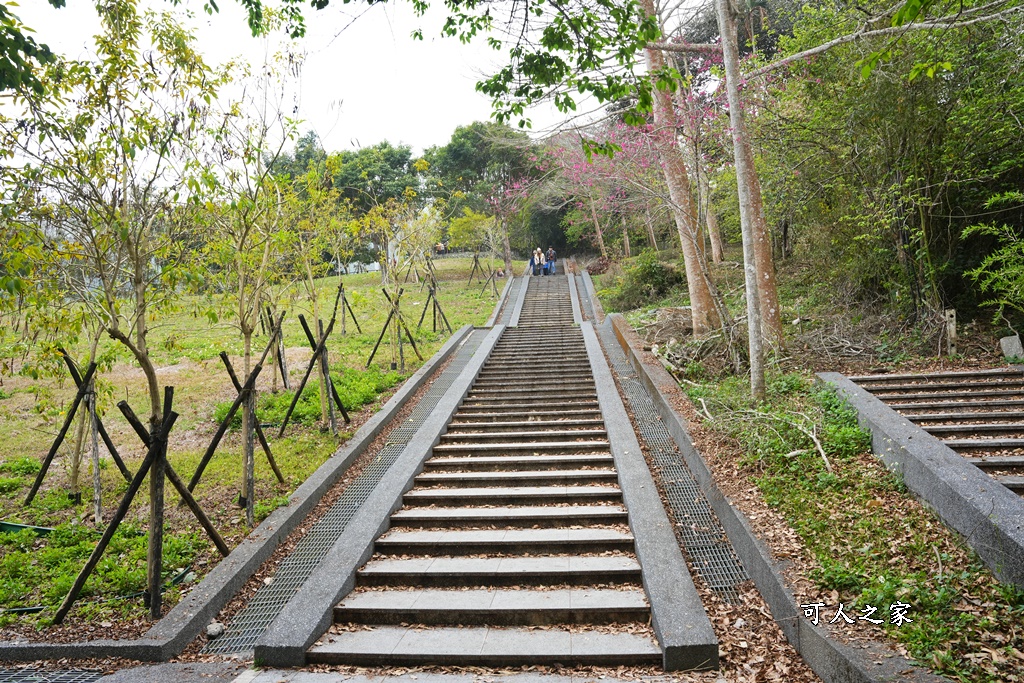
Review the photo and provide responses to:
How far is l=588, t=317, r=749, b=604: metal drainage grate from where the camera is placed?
495 centimetres

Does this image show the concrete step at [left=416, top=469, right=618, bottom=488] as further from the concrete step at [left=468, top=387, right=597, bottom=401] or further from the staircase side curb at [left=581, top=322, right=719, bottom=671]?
the concrete step at [left=468, top=387, right=597, bottom=401]

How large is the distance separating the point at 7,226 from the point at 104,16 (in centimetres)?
209

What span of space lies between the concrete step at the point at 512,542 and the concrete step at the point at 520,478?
95 cm

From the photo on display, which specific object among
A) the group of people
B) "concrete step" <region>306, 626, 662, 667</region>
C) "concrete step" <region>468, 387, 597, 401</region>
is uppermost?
the group of people

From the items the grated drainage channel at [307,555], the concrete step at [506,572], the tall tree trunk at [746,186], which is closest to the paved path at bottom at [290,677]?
the grated drainage channel at [307,555]

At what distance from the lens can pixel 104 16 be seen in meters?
5.34

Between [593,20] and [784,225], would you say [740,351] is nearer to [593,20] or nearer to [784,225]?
[593,20]

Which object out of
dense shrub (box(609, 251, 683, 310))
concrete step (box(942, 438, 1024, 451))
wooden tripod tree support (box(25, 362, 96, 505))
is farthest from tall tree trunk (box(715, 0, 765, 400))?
dense shrub (box(609, 251, 683, 310))

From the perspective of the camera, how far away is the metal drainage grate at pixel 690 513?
4953 mm

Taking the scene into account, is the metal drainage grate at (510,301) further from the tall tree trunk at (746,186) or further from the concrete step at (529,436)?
the tall tree trunk at (746,186)

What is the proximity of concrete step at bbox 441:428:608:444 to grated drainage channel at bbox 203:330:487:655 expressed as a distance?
0.65m

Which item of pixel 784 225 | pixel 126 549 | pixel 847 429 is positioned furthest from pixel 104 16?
pixel 784 225

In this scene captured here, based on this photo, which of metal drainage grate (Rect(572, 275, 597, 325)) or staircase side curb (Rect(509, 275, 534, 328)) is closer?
staircase side curb (Rect(509, 275, 534, 328))

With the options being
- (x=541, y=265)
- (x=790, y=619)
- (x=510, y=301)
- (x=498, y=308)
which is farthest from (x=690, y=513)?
(x=541, y=265)
